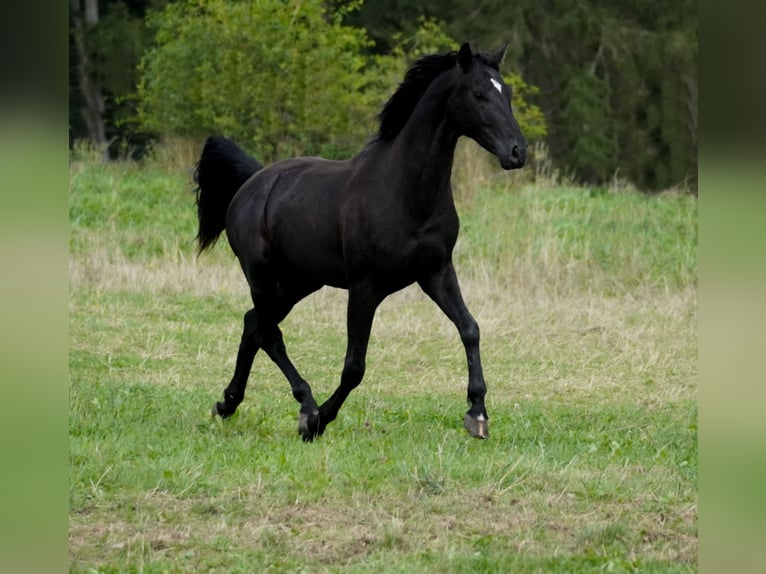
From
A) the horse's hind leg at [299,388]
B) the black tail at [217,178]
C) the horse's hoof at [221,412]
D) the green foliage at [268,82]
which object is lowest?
the horse's hoof at [221,412]

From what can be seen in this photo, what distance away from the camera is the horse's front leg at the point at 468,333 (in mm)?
7523

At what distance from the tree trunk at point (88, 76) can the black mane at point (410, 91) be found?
2883 centimetres

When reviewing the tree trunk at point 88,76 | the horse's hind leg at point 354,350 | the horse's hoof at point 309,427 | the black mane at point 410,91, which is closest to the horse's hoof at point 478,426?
the horse's hind leg at point 354,350

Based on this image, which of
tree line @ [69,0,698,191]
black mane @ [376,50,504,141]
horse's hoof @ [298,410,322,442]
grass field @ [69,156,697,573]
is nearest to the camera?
grass field @ [69,156,697,573]

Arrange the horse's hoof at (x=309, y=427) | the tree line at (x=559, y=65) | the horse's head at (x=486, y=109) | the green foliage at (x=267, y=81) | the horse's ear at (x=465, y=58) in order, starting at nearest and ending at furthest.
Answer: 1. the horse's head at (x=486, y=109)
2. the horse's ear at (x=465, y=58)
3. the horse's hoof at (x=309, y=427)
4. the green foliage at (x=267, y=81)
5. the tree line at (x=559, y=65)

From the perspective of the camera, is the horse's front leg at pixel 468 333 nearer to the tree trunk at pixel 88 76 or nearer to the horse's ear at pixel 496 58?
the horse's ear at pixel 496 58

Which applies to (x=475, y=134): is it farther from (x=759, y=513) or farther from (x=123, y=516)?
(x=759, y=513)

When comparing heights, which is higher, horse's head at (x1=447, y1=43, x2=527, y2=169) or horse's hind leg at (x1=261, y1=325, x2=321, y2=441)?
horse's head at (x1=447, y1=43, x2=527, y2=169)

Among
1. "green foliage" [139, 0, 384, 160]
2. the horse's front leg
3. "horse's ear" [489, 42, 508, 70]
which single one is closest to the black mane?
"horse's ear" [489, 42, 508, 70]

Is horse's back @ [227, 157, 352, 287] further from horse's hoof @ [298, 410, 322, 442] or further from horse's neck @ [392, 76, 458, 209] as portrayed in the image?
horse's hoof @ [298, 410, 322, 442]

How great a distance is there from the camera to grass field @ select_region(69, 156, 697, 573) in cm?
514

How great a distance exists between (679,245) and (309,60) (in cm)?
843

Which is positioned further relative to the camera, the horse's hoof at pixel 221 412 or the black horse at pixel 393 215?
the horse's hoof at pixel 221 412

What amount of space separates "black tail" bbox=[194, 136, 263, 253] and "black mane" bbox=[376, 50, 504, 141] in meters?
1.65
